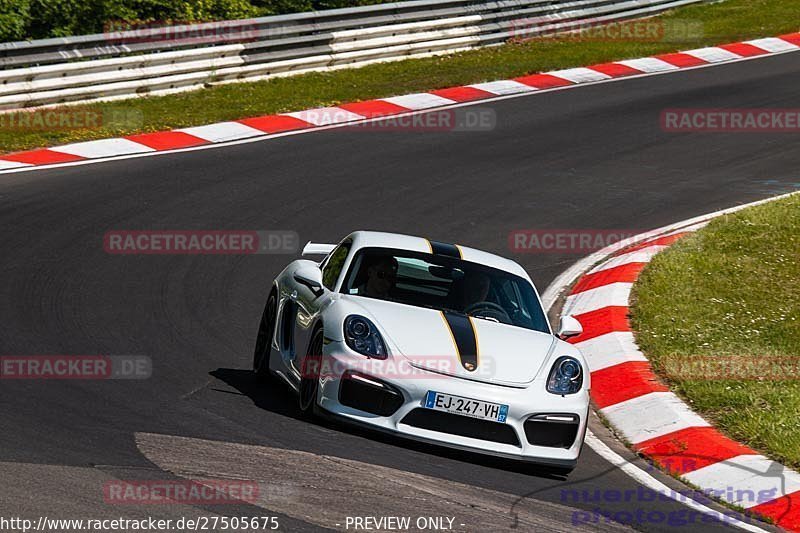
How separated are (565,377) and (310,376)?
156 centimetres

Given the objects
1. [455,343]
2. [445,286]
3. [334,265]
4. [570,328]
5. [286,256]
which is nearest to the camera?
[455,343]

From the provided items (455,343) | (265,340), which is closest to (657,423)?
(455,343)

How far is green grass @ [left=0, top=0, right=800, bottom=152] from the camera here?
16391 millimetres

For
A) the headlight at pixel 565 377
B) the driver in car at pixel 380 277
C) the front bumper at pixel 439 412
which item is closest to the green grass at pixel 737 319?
the headlight at pixel 565 377

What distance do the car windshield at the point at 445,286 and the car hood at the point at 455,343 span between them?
0.21 meters

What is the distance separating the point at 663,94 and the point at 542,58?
2.92 meters

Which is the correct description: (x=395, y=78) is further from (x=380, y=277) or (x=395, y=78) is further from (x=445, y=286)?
(x=380, y=277)

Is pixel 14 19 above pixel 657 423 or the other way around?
above

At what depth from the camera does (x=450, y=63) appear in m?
21.0

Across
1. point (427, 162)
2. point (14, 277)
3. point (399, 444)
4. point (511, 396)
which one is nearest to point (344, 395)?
point (399, 444)

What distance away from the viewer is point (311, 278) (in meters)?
8.36

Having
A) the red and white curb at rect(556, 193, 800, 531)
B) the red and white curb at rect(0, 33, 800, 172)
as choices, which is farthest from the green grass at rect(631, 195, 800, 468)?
the red and white curb at rect(0, 33, 800, 172)

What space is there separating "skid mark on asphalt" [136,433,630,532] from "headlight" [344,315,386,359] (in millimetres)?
804

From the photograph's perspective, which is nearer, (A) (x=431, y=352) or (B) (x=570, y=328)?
(A) (x=431, y=352)
